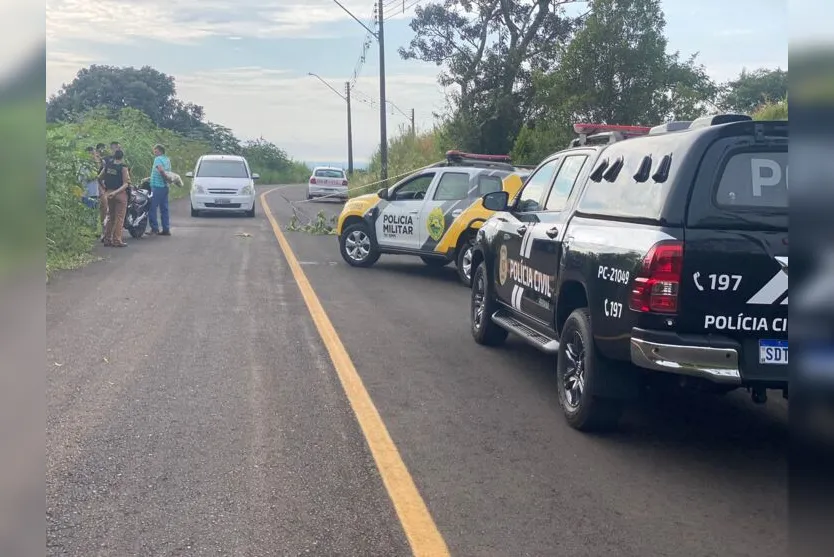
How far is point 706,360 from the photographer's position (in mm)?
5477

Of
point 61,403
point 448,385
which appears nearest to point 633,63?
point 448,385

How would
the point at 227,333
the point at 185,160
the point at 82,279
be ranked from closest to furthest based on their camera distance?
the point at 227,333
the point at 82,279
the point at 185,160

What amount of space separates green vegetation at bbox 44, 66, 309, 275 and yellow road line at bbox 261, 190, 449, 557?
207 centimetres

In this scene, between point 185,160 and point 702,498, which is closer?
point 702,498

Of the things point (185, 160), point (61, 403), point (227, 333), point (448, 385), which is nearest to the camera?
point (61, 403)

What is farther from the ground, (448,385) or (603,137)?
(603,137)

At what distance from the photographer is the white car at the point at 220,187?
91.9ft

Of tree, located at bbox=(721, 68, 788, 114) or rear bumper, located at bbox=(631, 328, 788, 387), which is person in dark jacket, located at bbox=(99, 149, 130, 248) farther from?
tree, located at bbox=(721, 68, 788, 114)

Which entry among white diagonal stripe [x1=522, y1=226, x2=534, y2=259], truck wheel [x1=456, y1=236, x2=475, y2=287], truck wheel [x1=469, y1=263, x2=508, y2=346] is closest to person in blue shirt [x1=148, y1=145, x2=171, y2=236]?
truck wheel [x1=456, y1=236, x2=475, y2=287]

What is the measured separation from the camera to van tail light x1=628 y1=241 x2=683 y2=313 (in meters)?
5.52

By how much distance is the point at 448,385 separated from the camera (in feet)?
25.7

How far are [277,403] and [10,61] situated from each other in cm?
561

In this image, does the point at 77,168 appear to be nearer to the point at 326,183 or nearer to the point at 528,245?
the point at 528,245

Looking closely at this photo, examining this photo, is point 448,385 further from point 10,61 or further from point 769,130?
point 10,61
